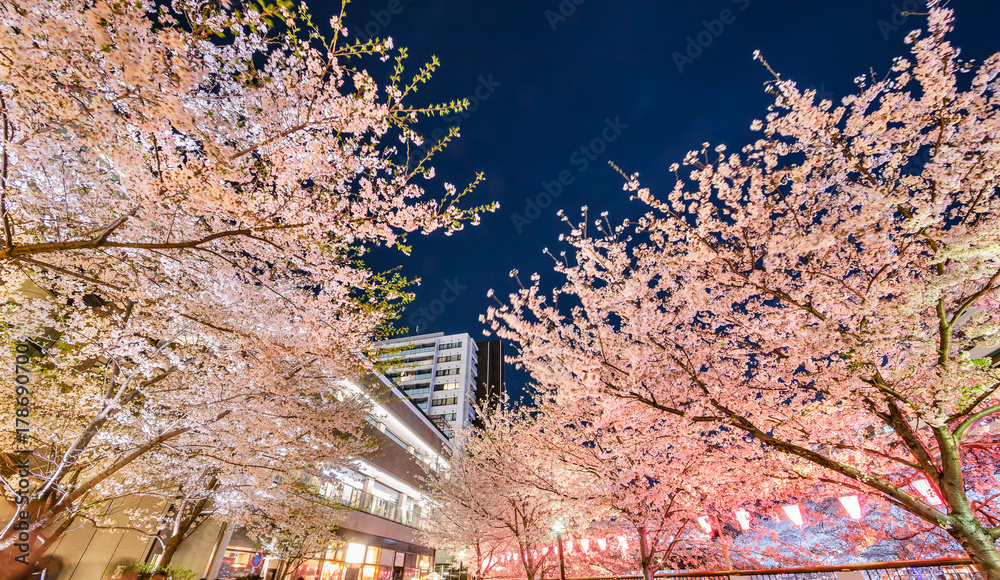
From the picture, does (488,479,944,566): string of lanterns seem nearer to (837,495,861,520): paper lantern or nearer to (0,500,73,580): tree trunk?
(837,495,861,520): paper lantern

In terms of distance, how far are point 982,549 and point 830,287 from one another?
3558mm

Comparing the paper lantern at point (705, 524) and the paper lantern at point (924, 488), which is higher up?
the paper lantern at point (924, 488)

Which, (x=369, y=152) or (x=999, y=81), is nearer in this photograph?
(x=999, y=81)

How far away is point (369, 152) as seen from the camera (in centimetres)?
504

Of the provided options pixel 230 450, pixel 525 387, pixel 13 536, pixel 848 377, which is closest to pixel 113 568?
pixel 230 450

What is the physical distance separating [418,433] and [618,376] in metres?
27.8

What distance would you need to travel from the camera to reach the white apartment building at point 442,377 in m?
54.3

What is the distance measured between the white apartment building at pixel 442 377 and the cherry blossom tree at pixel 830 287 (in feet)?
157

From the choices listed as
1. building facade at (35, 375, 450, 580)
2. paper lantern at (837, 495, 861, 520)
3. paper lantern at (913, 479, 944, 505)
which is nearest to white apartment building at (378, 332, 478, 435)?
building facade at (35, 375, 450, 580)

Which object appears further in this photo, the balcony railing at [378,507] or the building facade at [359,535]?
the balcony railing at [378,507]

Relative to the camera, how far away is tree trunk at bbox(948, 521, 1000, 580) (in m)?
4.35

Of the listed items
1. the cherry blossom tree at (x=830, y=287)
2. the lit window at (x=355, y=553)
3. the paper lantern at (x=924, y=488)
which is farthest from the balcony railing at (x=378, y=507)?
the paper lantern at (x=924, y=488)

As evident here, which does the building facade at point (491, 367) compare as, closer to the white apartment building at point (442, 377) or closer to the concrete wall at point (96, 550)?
the white apartment building at point (442, 377)

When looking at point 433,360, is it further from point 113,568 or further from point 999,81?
point 999,81
